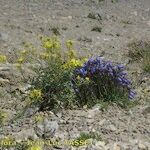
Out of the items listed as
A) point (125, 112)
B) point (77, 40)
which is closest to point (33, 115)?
point (125, 112)

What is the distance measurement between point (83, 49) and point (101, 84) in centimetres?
559

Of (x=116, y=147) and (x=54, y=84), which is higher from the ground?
(x=54, y=84)

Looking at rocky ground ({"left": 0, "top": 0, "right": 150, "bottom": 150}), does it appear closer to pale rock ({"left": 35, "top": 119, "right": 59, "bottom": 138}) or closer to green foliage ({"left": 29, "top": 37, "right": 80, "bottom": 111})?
pale rock ({"left": 35, "top": 119, "right": 59, "bottom": 138})

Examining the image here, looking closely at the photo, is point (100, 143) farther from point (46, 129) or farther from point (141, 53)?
point (141, 53)

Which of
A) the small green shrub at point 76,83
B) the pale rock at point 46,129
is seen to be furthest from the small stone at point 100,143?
the small green shrub at point 76,83

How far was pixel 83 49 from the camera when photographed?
13.6m

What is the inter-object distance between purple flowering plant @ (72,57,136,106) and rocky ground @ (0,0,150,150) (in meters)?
0.24

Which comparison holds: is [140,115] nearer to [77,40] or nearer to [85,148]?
[85,148]

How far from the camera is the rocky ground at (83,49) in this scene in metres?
6.80

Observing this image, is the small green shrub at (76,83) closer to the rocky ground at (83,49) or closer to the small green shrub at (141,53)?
the rocky ground at (83,49)

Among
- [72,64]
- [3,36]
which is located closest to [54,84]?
[72,64]

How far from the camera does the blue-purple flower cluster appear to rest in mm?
7980

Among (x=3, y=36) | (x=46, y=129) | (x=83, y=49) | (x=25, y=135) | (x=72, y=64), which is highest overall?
(x=72, y=64)

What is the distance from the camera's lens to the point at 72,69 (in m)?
7.84
